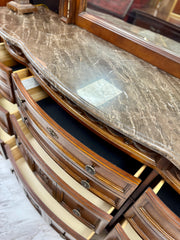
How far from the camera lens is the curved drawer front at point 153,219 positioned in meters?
0.44

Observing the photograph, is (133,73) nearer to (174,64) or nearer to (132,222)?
(174,64)

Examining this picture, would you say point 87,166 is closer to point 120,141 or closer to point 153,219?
point 120,141

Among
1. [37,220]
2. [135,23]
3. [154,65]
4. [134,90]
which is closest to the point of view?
[134,90]

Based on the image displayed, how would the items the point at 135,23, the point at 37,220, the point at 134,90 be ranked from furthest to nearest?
the point at 37,220 < the point at 135,23 < the point at 134,90

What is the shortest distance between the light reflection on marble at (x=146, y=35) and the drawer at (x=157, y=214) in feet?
1.52

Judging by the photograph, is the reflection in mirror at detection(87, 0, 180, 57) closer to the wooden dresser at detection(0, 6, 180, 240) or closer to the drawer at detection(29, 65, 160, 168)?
the wooden dresser at detection(0, 6, 180, 240)

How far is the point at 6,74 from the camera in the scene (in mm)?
689

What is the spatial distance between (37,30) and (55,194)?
0.70 meters

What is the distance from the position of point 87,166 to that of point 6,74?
480mm

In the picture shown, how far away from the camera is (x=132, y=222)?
598 millimetres

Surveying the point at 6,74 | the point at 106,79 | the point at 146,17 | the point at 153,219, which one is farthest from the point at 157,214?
the point at 146,17

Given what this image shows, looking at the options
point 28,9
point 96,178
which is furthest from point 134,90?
point 28,9

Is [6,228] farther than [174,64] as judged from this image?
Yes

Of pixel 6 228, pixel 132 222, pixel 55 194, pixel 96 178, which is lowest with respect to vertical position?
pixel 6 228
